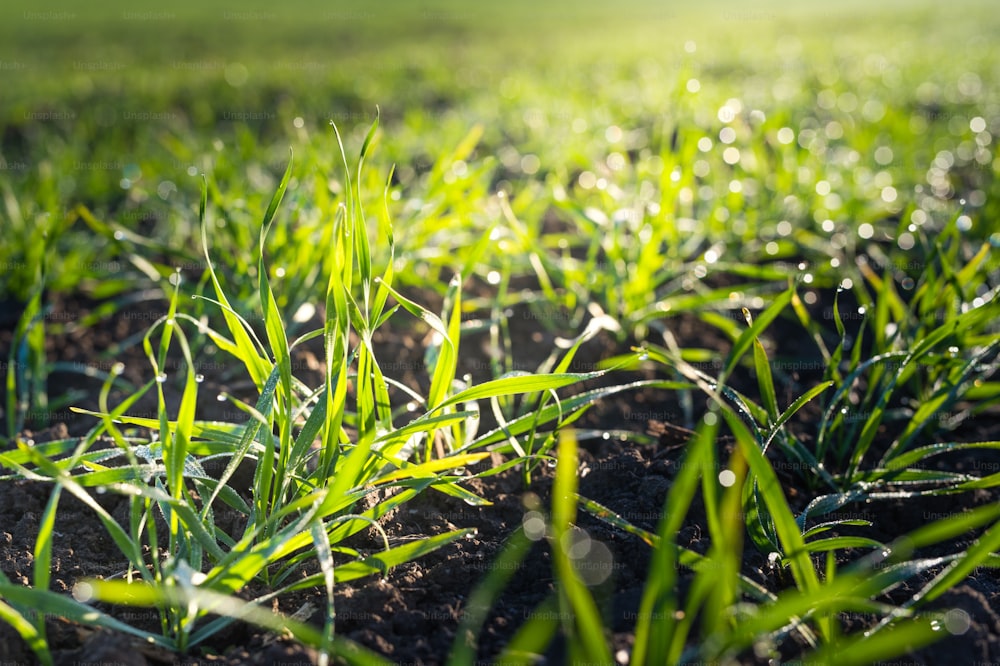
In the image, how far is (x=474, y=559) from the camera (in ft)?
4.29

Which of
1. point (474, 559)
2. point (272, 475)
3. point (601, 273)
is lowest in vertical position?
point (474, 559)

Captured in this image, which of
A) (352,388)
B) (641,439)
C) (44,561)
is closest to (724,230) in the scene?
(641,439)

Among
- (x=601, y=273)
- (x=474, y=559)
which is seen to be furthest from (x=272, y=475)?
(x=601, y=273)

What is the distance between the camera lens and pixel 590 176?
11.2 ft

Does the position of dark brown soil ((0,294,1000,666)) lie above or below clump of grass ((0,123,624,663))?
below

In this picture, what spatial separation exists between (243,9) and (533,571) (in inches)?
986

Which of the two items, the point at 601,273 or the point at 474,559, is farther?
the point at 601,273

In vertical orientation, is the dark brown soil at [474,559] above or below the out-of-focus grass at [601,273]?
below

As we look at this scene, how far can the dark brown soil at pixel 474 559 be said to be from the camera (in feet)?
3.62

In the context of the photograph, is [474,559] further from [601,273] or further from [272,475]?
[601,273]

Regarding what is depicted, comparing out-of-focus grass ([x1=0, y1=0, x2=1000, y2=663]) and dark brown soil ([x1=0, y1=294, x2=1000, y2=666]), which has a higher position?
out-of-focus grass ([x1=0, y1=0, x2=1000, y2=663])

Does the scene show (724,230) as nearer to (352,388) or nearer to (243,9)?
(352,388)

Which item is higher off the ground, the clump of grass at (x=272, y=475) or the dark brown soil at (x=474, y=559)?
the clump of grass at (x=272, y=475)

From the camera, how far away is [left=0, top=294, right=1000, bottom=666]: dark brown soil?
1.10 metres
